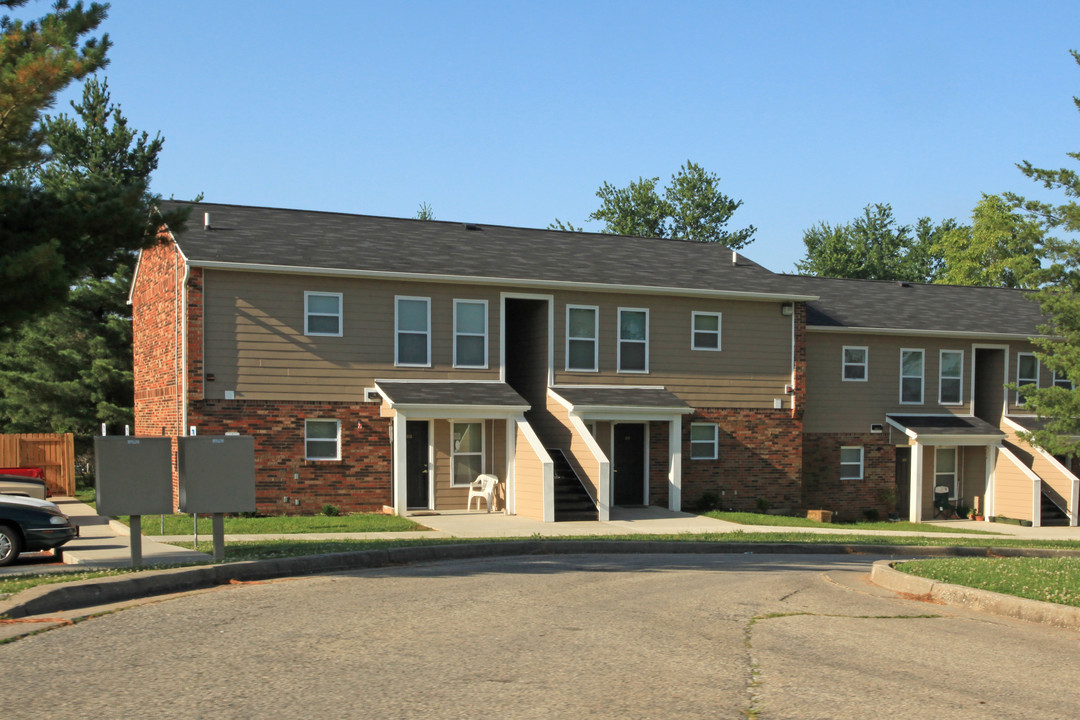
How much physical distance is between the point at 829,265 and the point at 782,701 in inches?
2621

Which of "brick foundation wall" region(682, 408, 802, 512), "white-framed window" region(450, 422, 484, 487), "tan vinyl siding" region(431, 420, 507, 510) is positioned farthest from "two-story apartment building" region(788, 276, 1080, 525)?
"white-framed window" region(450, 422, 484, 487)

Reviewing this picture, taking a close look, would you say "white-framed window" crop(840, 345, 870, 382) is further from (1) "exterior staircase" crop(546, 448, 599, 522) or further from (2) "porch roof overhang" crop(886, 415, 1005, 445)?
(1) "exterior staircase" crop(546, 448, 599, 522)

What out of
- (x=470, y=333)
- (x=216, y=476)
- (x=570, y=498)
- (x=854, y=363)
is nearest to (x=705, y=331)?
(x=854, y=363)

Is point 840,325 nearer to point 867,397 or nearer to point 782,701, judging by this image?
point 867,397

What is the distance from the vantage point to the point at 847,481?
1230 inches

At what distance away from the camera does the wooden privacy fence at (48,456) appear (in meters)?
29.5

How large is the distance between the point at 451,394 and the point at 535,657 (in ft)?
54.2

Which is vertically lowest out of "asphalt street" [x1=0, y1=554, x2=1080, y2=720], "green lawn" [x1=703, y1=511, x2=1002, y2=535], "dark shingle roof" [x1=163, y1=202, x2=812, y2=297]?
"green lawn" [x1=703, y1=511, x2=1002, y2=535]

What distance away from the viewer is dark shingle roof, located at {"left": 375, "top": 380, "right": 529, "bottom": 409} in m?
23.9

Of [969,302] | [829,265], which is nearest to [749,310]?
[969,302]

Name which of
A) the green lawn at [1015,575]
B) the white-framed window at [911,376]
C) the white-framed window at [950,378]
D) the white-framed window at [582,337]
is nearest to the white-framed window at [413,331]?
the white-framed window at [582,337]

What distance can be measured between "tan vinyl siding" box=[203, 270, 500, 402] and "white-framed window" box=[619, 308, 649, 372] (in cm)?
409

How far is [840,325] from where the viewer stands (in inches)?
1212

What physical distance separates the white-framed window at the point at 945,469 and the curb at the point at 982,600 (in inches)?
803
